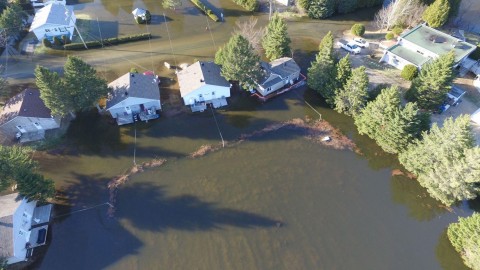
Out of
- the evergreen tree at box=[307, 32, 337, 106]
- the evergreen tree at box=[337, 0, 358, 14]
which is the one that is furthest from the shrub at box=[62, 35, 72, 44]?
the evergreen tree at box=[337, 0, 358, 14]

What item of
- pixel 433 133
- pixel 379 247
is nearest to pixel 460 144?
pixel 433 133

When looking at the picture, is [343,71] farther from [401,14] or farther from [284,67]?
[401,14]

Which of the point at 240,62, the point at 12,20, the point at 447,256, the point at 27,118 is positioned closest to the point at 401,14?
the point at 240,62

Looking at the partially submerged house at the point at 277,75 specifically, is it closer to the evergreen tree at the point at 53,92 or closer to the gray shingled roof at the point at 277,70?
the gray shingled roof at the point at 277,70

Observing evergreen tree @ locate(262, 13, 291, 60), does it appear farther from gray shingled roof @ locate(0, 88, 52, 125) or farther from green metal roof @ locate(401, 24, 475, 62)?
gray shingled roof @ locate(0, 88, 52, 125)

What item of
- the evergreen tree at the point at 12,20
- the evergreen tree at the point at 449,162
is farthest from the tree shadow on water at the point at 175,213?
the evergreen tree at the point at 12,20
